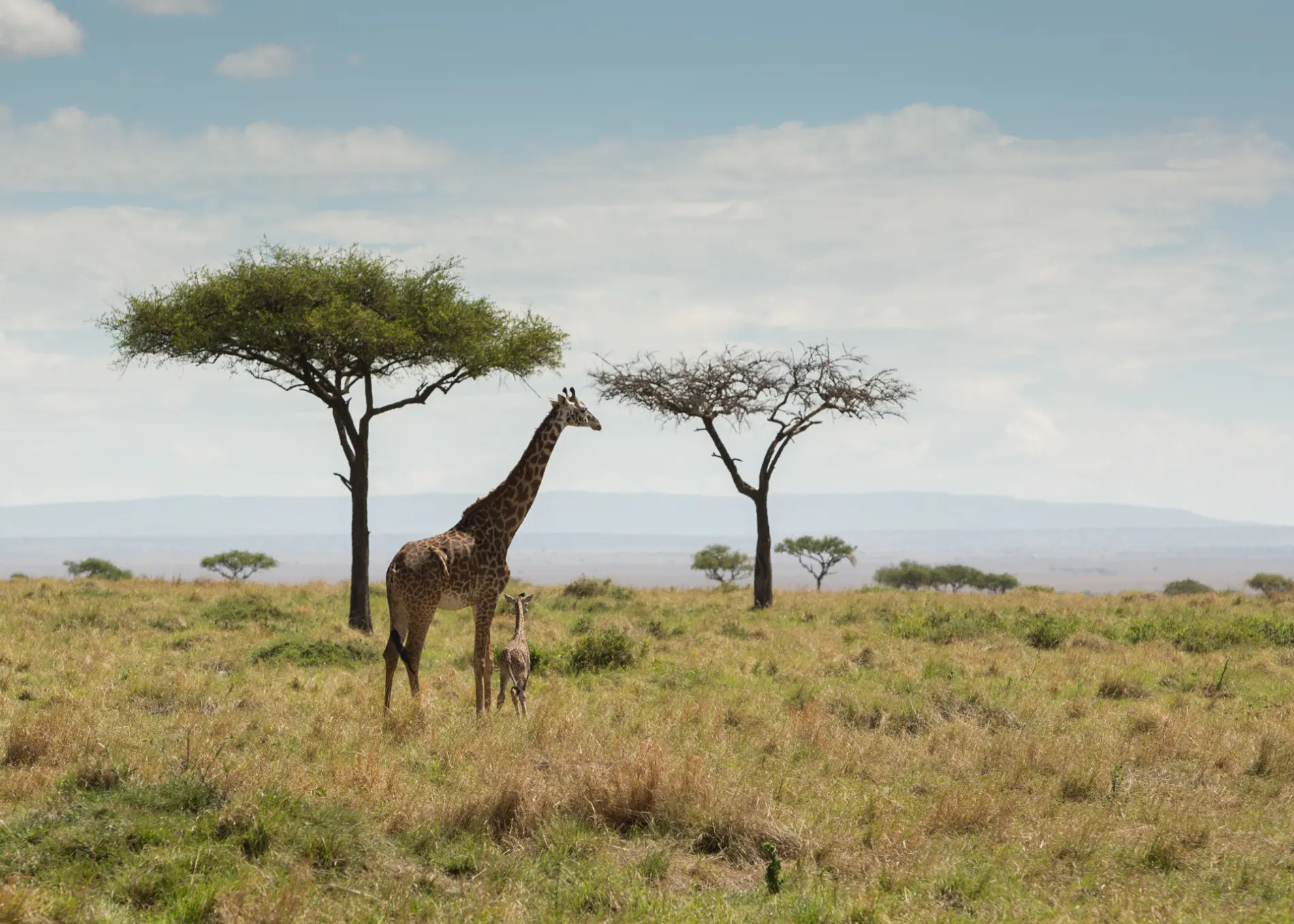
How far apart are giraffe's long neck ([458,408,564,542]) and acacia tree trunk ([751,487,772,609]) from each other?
61.4 ft

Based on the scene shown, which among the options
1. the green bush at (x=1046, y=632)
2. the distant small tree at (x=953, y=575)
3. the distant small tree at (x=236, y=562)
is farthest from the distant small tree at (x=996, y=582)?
the green bush at (x=1046, y=632)

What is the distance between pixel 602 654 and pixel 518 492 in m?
5.70

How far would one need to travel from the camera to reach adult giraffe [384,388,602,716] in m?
13.5

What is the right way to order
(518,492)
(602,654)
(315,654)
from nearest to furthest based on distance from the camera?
(518,492) → (315,654) → (602,654)

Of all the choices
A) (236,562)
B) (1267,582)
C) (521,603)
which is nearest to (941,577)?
(1267,582)

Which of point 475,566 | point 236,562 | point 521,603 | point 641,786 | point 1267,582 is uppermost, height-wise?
point 475,566

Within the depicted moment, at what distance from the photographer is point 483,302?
28.8 metres

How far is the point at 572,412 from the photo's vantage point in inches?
585

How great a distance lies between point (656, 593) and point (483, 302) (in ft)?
44.7

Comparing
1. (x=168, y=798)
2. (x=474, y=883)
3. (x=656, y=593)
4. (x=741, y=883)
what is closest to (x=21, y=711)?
(x=168, y=798)

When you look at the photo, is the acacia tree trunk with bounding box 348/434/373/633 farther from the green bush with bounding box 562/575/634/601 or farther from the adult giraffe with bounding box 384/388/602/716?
the adult giraffe with bounding box 384/388/602/716

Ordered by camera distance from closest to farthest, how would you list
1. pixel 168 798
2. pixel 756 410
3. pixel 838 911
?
pixel 838 911 → pixel 168 798 → pixel 756 410

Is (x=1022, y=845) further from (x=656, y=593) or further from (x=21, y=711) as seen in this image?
(x=656, y=593)

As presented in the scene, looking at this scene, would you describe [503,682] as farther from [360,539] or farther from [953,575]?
[953,575]
